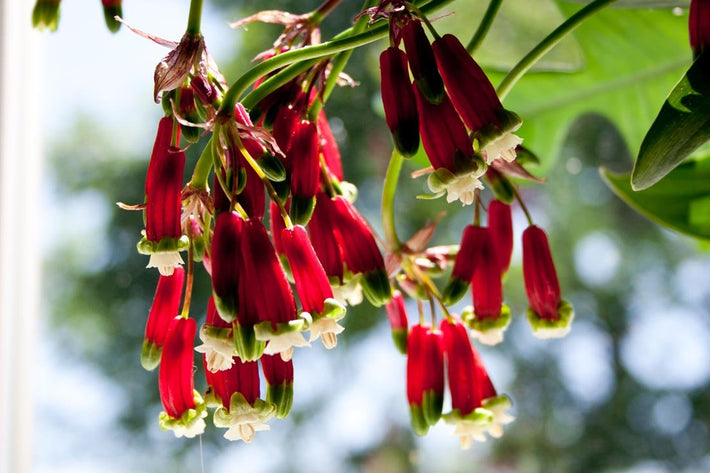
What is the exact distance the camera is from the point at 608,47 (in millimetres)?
607

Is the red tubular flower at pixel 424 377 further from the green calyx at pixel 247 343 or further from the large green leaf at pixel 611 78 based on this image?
the large green leaf at pixel 611 78

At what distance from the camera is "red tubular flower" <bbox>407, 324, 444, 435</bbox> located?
0.37 m

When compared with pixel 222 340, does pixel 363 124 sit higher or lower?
lower

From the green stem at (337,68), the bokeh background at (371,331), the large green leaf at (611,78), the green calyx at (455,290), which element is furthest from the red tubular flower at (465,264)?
the bokeh background at (371,331)

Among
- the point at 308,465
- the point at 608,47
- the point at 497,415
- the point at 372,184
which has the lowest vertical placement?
the point at 308,465

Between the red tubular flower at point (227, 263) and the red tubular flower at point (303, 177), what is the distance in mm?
31

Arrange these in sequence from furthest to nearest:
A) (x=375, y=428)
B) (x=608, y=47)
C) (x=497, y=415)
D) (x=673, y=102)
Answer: (x=375, y=428) → (x=608, y=47) → (x=497, y=415) → (x=673, y=102)

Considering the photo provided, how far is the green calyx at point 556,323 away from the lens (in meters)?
0.39

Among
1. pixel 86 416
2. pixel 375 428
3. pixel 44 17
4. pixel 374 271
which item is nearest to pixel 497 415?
pixel 374 271

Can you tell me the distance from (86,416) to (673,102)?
861 mm

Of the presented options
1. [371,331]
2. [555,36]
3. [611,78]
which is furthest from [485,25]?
[371,331]

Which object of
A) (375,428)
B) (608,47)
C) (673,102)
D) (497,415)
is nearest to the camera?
(673,102)

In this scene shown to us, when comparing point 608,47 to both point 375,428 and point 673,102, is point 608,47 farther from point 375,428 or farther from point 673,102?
point 375,428

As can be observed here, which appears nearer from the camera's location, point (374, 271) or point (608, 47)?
point (374, 271)
